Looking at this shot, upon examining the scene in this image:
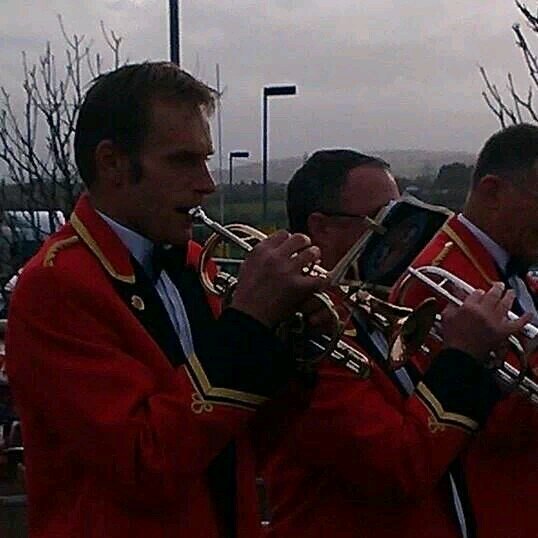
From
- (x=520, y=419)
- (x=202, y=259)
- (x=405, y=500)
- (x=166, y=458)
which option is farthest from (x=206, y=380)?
(x=520, y=419)

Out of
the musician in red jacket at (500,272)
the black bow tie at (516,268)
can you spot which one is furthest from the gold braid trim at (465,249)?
the black bow tie at (516,268)

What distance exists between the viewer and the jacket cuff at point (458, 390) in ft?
9.16

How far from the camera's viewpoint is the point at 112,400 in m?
2.43

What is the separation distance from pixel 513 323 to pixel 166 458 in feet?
2.75

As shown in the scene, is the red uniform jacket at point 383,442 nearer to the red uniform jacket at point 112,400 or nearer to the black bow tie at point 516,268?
the red uniform jacket at point 112,400

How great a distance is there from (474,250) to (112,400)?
1.39m

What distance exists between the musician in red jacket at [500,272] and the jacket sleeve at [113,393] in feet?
2.29

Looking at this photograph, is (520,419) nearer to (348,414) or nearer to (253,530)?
(348,414)

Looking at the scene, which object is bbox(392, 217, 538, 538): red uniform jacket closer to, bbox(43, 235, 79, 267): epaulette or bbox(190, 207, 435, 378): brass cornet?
bbox(190, 207, 435, 378): brass cornet

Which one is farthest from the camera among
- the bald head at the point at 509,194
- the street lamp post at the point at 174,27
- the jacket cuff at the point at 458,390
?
the street lamp post at the point at 174,27

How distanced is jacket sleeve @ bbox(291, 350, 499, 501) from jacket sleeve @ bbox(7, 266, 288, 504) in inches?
17.8

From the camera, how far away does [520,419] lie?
3.15m

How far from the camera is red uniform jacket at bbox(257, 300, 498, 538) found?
2826 mm

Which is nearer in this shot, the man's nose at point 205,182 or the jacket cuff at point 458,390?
the man's nose at point 205,182
